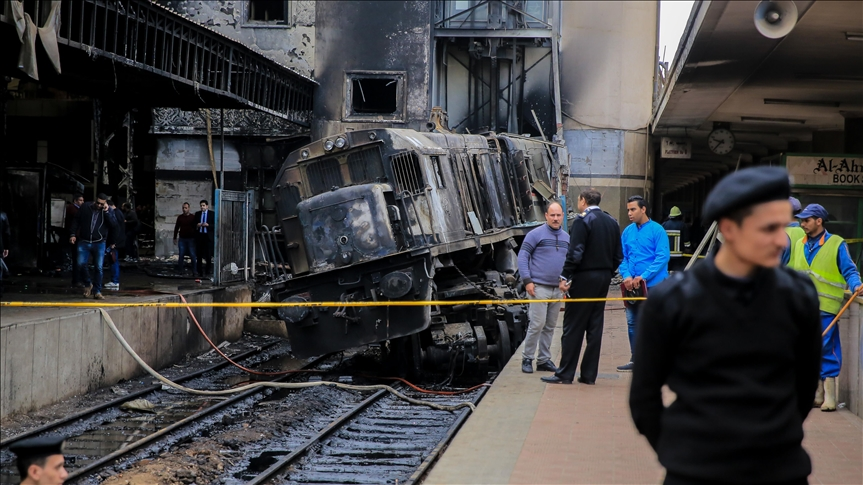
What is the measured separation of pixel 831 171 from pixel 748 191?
14.8 meters

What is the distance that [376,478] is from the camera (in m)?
8.10

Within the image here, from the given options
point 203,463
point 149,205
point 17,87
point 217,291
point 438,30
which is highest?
point 438,30

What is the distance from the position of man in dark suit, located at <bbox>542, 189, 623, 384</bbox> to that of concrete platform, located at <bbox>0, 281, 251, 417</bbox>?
617 cm

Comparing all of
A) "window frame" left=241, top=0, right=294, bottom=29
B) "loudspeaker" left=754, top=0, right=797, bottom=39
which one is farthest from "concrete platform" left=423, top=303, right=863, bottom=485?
"window frame" left=241, top=0, right=294, bottom=29

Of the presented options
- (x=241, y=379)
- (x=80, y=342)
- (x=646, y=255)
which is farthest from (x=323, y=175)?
(x=646, y=255)

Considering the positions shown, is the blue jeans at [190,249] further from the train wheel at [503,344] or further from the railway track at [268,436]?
the train wheel at [503,344]

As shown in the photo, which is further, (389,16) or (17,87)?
(389,16)

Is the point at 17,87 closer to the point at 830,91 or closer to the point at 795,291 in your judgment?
the point at 830,91

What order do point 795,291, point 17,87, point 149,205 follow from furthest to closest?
point 149,205, point 17,87, point 795,291

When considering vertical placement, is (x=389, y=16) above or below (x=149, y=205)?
above

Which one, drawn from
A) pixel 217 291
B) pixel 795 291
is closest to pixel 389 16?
pixel 217 291

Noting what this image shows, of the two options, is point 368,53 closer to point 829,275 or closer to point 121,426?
point 121,426

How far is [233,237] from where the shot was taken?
19.5 metres

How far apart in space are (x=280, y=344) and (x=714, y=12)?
11304 mm
